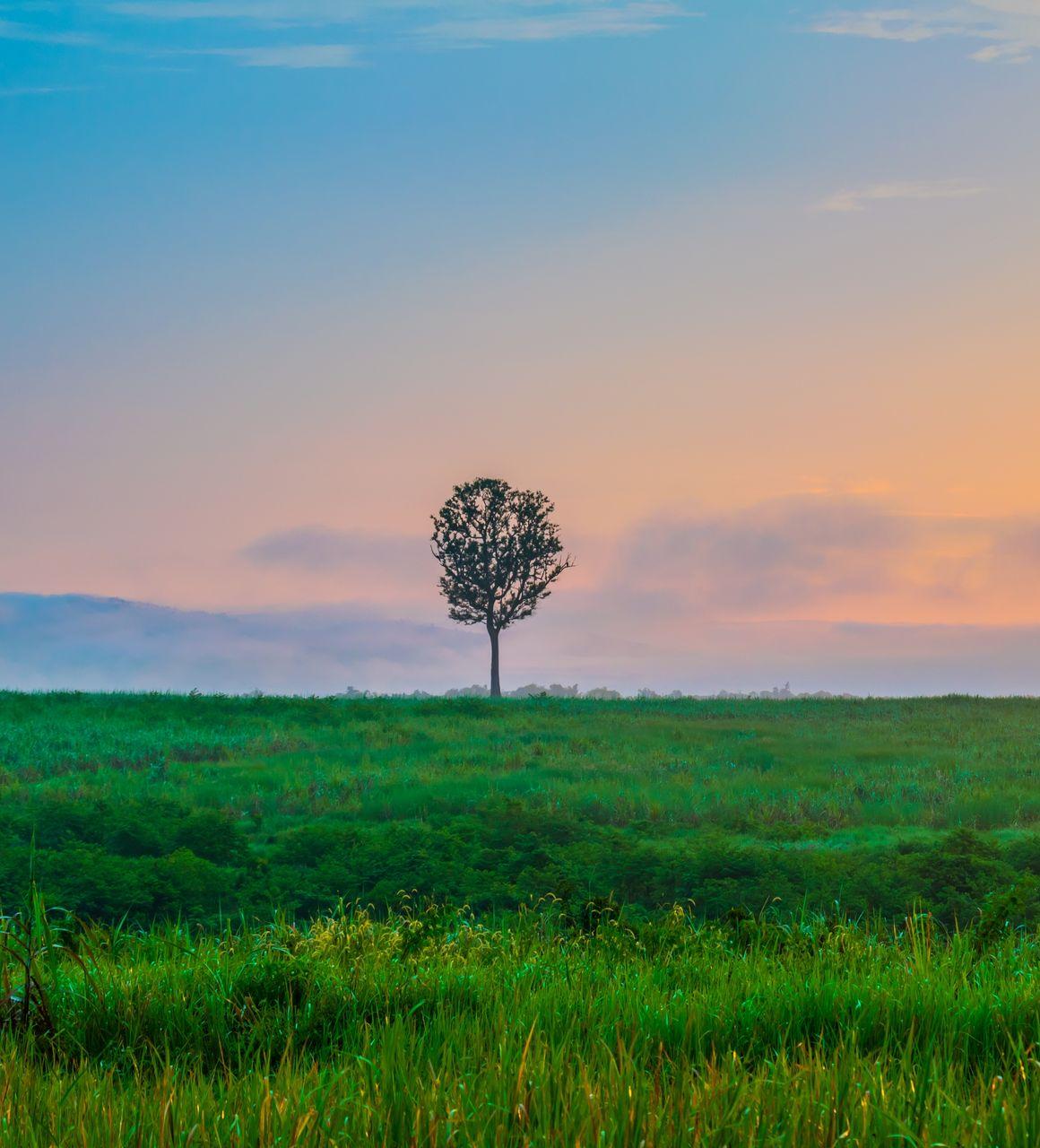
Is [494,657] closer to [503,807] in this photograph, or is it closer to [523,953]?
[503,807]

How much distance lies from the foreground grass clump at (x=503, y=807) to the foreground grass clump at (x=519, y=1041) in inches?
43.3

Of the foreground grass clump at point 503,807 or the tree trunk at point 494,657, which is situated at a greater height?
the tree trunk at point 494,657

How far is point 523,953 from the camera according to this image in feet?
20.5

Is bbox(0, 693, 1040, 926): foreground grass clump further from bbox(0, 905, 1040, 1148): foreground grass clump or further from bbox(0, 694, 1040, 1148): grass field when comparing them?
bbox(0, 905, 1040, 1148): foreground grass clump

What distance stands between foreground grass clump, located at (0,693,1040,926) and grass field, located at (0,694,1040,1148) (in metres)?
0.07

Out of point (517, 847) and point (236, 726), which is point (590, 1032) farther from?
point (236, 726)

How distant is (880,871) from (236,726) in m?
24.2

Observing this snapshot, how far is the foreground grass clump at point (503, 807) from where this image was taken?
36.2ft

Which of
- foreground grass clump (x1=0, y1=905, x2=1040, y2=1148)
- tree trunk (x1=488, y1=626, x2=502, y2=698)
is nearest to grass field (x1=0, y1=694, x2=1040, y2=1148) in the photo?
foreground grass clump (x1=0, y1=905, x2=1040, y2=1148)

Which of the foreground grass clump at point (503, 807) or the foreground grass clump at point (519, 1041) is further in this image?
the foreground grass clump at point (503, 807)

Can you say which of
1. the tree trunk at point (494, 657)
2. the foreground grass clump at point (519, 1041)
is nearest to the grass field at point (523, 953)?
the foreground grass clump at point (519, 1041)

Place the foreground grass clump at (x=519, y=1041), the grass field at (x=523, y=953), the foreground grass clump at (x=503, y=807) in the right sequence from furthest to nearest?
the foreground grass clump at (x=503, y=807) → the grass field at (x=523, y=953) → the foreground grass clump at (x=519, y=1041)

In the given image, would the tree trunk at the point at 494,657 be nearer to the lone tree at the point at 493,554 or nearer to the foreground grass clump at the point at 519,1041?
the lone tree at the point at 493,554

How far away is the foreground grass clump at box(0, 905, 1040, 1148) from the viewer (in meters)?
2.97
